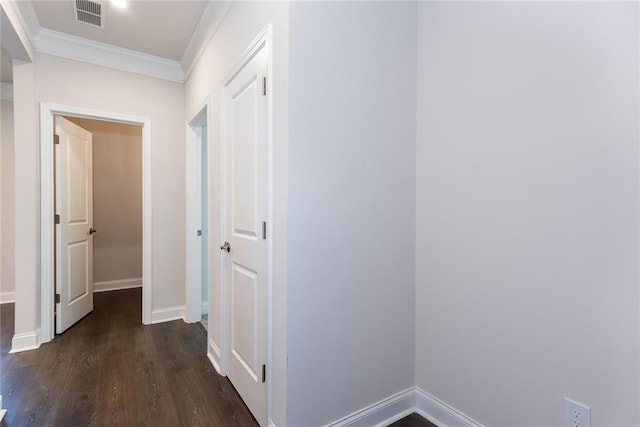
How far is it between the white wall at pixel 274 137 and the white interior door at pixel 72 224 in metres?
1.55

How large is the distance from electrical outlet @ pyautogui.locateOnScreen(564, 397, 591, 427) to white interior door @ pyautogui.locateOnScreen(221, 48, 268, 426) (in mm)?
1281

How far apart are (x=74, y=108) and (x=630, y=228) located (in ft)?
12.4

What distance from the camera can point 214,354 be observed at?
2254mm

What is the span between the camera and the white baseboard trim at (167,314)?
3.04 m

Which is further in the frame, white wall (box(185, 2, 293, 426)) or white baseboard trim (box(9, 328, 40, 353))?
white baseboard trim (box(9, 328, 40, 353))

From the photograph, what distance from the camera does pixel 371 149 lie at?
1.57 metres

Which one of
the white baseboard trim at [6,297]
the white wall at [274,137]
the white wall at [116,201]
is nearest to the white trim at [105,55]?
the white wall at [274,137]

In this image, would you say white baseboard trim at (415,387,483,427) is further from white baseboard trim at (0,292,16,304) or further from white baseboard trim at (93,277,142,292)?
white baseboard trim at (0,292,16,304)

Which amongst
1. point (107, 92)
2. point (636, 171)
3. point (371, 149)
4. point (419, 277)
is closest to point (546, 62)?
point (636, 171)

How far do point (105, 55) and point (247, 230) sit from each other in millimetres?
2471

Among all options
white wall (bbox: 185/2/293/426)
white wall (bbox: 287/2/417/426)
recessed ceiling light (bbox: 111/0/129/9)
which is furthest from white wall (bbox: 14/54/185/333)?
white wall (bbox: 287/2/417/426)

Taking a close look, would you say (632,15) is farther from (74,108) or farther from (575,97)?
(74,108)

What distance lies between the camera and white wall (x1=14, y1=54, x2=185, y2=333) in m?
2.45

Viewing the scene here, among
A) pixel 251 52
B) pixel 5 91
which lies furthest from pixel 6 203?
pixel 251 52
